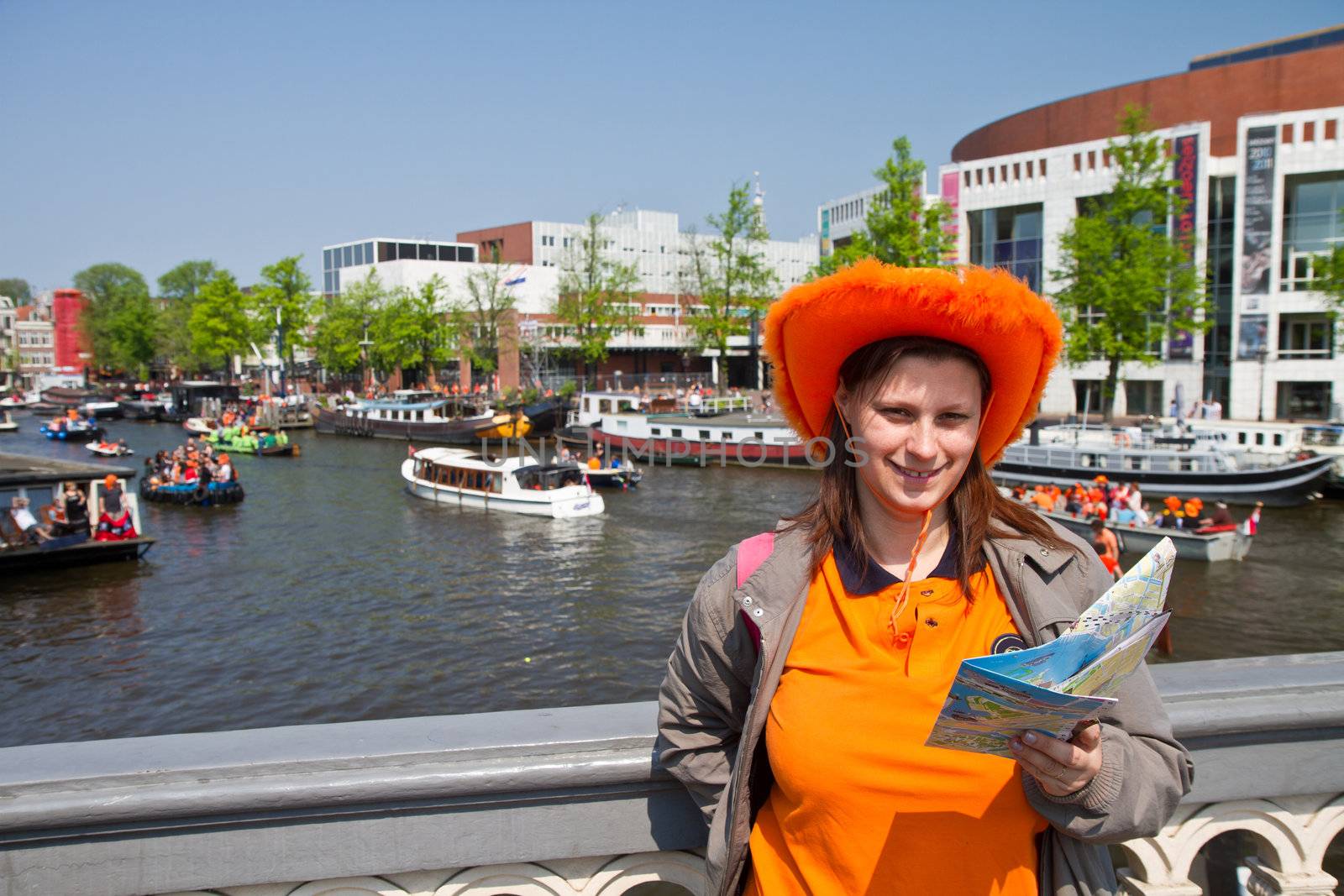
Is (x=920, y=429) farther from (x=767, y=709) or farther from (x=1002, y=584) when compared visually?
(x=767, y=709)

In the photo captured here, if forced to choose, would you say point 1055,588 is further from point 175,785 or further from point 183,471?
point 183,471

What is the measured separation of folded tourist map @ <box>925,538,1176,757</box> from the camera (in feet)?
5.05

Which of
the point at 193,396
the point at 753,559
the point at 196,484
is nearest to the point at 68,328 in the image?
the point at 193,396

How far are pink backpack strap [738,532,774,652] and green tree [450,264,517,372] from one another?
2722 inches

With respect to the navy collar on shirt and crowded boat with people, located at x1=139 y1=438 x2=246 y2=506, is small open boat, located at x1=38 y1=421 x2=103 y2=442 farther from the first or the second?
the navy collar on shirt

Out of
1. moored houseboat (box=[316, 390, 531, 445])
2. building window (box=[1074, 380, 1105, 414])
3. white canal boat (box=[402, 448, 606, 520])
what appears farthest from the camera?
moored houseboat (box=[316, 390, 531, 445])

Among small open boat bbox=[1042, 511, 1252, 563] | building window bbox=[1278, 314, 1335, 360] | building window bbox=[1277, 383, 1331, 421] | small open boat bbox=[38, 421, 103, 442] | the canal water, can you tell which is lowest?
the canal water

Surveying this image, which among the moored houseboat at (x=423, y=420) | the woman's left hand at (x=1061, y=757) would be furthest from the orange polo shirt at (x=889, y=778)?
the moored houseboat at (x=423, y=420)

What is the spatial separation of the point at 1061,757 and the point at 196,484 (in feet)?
112

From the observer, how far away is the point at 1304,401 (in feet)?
139

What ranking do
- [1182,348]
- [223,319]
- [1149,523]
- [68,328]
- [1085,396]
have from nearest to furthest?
[1149,523] < [1182,348] < [1085,396] < [223,319] < [68,328]

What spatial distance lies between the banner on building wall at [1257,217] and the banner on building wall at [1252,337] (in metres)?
0.43

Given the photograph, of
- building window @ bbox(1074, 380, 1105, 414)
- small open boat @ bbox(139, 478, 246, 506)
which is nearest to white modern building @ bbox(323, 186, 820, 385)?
building window @ bbox(1074, 380, 1105, 414)

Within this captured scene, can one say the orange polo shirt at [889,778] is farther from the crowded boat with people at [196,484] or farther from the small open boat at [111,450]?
the small open boat at [111,450]
